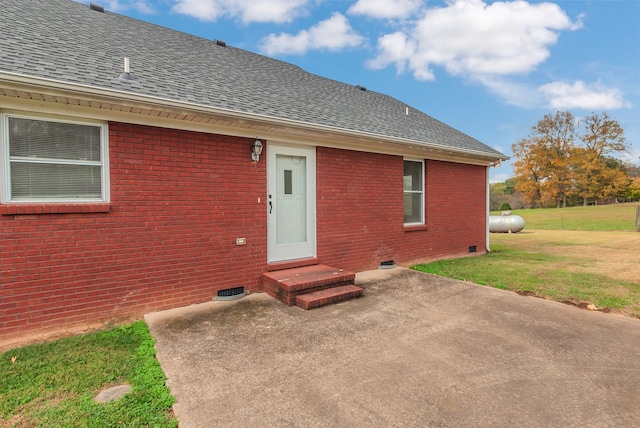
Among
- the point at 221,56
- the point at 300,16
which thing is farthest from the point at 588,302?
the point at 300,16

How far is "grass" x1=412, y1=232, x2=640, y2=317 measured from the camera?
4695mm

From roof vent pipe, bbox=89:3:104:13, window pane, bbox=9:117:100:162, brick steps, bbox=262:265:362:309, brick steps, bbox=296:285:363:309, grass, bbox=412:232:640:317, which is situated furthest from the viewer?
roof vent pipe, bbox=89:3:104:13

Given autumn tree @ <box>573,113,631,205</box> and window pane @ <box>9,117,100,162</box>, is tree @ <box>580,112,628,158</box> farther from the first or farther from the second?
window pane @ <box>9,117,100,162</box>

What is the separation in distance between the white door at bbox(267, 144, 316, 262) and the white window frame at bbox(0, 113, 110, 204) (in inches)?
89.3

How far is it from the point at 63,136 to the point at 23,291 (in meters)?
1.84

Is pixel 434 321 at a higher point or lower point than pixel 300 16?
lower

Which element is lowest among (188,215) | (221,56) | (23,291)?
(23,291)

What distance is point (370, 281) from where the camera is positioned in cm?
573

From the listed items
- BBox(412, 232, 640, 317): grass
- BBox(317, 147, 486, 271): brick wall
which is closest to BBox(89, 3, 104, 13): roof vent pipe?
BBox(317, 147, 486, 271): brick wall

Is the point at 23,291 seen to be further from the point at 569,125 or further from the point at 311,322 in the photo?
the point at 569,125

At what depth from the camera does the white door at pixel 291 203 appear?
5.27m

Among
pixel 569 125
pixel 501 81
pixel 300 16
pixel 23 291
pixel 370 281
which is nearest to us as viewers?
pixel 23 291

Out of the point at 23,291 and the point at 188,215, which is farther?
the point at 188,215

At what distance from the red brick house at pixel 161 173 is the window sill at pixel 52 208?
14mm
